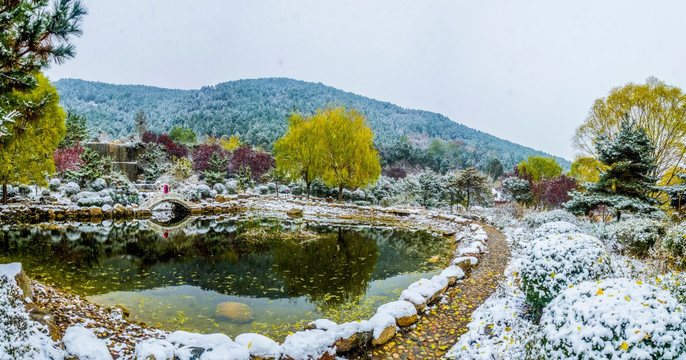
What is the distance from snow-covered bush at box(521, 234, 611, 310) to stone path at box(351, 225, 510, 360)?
1153 mm

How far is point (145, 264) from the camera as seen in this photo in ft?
28.3

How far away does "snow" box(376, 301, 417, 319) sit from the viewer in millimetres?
4570

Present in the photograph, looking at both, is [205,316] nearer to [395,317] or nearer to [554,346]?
[395,317]

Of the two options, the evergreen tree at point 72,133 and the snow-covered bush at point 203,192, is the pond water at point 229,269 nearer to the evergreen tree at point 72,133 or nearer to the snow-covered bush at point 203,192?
the snow-covered bush at point 203,192

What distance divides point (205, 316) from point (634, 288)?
18.9 ft

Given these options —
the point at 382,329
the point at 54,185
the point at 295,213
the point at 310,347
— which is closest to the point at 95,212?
the point at 54,185

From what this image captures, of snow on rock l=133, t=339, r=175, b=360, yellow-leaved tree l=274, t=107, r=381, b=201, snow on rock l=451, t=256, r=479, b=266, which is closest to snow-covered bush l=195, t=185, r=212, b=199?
yellow-leaved tree l=274, t=107, r=381, b=201

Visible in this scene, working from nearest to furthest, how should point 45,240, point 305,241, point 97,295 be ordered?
1. point 97,295
2. point 45,240
3. point 305,241

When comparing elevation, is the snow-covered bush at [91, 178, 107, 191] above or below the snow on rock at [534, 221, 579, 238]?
below

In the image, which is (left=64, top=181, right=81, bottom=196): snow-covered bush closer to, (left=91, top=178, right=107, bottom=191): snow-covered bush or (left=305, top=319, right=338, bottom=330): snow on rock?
(left=91, top=178, right=107, bottom=191): snow-covered bush

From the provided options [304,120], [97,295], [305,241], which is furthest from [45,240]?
[304,120]

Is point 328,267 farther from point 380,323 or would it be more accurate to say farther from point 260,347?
point 260,347

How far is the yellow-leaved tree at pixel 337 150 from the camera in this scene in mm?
20844

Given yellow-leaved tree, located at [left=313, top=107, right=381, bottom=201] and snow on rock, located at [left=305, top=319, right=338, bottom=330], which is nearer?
snow on rock, located at [left=305, top=319, right=338, bottom=330]
